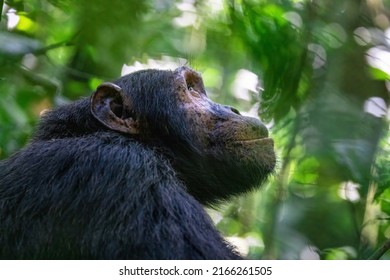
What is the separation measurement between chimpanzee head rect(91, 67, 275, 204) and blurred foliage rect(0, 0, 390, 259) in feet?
1.70

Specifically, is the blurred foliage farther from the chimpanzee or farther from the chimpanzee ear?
the chimpanzee ear

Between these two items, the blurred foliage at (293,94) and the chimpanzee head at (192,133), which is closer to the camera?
the chimpanzee head at (192,133)

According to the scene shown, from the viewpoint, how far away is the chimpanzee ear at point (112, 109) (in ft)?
16.9

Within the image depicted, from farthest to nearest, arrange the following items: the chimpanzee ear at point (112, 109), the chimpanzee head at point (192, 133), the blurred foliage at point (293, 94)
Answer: the blurred foliage at point (293, 94)
the chimpanzee head at point (192, 133)
the chimpanzee ear at point (112, 109)

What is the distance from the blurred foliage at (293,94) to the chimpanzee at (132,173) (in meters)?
0.66

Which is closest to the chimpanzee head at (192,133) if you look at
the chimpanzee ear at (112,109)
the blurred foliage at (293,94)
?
the chimpanzee ear at (112,109)

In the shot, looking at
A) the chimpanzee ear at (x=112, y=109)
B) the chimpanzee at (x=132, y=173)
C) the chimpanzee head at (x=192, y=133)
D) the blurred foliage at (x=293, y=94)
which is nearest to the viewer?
the chimpanzee at (x=132, y=173)

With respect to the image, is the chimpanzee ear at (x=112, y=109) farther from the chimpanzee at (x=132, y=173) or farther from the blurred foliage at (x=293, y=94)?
the blurred foliage at (x=293, y=94)

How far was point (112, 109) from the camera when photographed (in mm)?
5281

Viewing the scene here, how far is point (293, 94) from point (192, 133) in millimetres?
1490

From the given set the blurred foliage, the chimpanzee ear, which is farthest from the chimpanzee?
the blurred foliage

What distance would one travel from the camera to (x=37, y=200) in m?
4.55

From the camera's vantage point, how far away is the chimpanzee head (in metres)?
5.25
